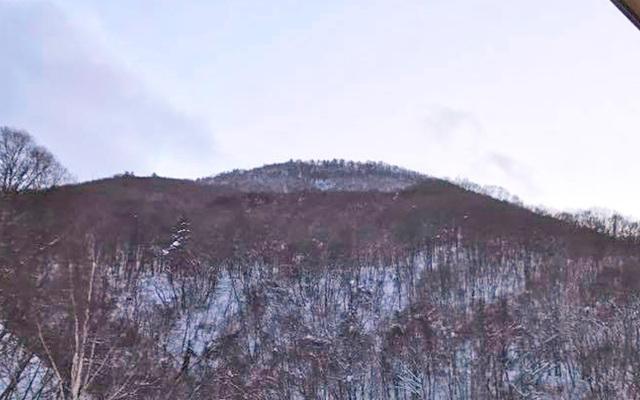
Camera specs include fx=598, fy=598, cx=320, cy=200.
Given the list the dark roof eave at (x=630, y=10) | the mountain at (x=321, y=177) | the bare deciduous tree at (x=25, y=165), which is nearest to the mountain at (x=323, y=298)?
the bare deciduous tree at (x=25, y=165)

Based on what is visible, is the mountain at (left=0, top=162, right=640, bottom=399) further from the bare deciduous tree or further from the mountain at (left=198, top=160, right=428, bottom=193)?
the mountain at (left=198, top=160, right=428, bottom=193)

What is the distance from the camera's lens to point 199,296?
3353 cm

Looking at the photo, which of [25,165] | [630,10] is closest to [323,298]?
[25,165]

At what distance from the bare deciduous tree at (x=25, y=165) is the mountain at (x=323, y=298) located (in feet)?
4.28

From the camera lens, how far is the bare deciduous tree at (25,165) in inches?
1490

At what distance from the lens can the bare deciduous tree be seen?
37.8 m

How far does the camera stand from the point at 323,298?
33000 millimetres

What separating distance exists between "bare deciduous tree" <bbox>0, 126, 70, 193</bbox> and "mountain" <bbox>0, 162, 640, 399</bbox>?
1304 millimetres

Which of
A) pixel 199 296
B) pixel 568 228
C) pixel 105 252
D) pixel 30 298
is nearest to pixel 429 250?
pixel 568 228

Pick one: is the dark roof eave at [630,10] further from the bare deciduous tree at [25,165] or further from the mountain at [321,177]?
the mountain at [321,177]

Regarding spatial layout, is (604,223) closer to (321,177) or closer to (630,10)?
(321,177)

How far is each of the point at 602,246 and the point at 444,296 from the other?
13.0 metres

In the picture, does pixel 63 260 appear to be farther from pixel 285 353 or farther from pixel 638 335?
pixel 638 335

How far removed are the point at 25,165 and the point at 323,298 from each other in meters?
21.7
